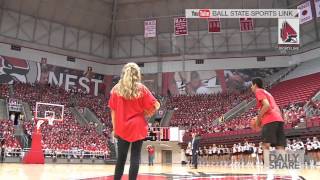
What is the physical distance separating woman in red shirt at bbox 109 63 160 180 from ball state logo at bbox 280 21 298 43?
1773 centimetres

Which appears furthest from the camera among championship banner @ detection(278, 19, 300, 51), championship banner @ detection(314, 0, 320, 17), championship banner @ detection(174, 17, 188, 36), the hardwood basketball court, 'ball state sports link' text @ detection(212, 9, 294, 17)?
championship banner @ detection(314, 0, 320, 17)

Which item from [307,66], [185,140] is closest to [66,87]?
[185,140]

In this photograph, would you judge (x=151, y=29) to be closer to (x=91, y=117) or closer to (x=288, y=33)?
(x=91, y=117)

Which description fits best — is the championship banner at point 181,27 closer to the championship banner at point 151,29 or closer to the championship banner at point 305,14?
the championship banner at point 151,29

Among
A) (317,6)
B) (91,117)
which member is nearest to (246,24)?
(317,6)

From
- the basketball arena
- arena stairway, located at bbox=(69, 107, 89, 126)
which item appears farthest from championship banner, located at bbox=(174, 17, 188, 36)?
arena stairway, located at bbox=(69, 107, 89, 126)

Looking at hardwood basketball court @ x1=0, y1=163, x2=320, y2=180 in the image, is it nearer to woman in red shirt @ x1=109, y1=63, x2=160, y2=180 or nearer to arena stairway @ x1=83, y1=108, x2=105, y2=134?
woman in red shirt @ x1=109, y1=63, x2=160, y2=180

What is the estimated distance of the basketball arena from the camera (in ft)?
95.2

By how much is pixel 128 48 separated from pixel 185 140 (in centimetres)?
1438

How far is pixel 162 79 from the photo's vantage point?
4112 cm

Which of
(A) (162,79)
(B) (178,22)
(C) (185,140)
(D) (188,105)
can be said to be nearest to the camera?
(B) (178,22)

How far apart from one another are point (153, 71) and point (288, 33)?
21.8 meters

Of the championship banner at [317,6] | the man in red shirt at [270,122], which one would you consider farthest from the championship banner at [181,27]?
the man in red shirt at [270,122]

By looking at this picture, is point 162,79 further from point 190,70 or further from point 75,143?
point 75,143
